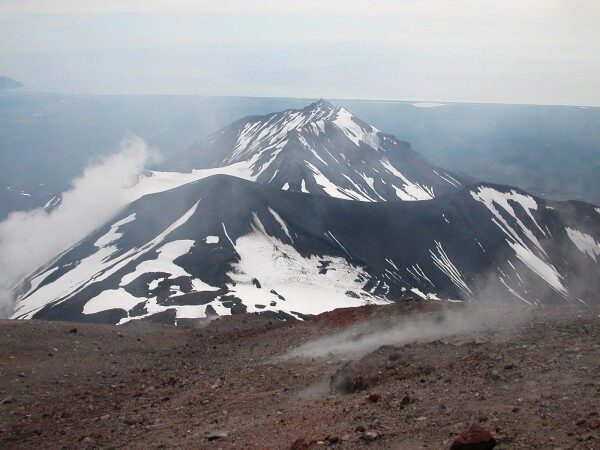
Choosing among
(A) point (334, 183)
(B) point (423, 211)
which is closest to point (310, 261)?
(B) point (423, 211)

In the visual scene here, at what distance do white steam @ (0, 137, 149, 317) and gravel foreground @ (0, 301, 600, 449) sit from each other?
251ft

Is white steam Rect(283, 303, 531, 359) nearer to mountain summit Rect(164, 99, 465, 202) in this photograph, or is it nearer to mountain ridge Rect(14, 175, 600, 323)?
mountain ridge Rect(14, 175, 600, 323)

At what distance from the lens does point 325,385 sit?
15836 millimetres

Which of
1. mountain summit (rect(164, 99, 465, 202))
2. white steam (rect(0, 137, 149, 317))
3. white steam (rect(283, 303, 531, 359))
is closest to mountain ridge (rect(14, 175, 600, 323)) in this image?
white steam (rect(0, 137, 149, 317))

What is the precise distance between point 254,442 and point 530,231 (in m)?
119

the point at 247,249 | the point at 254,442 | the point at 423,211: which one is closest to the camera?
the point at 254,442

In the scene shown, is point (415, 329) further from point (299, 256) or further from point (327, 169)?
point (327, 169)

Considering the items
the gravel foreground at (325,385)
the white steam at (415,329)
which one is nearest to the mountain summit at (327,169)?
the gravel foreground at (325,385)

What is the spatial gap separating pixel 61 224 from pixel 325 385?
126 metres

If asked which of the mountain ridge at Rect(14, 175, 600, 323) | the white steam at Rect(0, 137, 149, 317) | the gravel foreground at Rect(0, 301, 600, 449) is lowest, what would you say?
the gravel foreground at Rect(0, 301, 600, 449)

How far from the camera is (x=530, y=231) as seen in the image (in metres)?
121

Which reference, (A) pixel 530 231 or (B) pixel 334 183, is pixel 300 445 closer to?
(A) pixel 530 231

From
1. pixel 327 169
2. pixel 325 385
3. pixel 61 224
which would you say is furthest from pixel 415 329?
pixel 327 169

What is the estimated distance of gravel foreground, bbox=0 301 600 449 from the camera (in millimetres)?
10844
